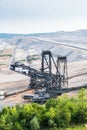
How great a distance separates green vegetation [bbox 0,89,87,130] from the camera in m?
42.2

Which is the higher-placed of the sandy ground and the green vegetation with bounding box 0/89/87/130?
the green vegetation with bounding box 0/89/87/130

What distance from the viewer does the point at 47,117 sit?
43.7m

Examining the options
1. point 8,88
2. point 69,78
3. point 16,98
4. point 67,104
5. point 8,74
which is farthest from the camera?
point 8,74

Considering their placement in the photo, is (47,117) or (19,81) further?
(19,81)

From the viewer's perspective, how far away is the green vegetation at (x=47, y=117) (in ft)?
139

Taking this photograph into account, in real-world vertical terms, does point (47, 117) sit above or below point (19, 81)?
above

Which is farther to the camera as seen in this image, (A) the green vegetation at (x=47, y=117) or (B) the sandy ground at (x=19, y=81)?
(B) the sandy ground at (x=19, y=81)

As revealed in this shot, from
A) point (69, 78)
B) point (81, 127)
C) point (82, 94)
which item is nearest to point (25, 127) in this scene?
point (81, 127)

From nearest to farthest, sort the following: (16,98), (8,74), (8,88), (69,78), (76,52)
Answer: (16,98), (8,88), (69,78), (8,74), (76,52)

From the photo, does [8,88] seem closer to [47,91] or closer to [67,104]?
[47,91]

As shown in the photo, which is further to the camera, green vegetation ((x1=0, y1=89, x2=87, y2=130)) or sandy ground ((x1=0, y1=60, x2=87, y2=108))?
sandy ground ((x1=0, y1=60, x2=87, y2=108))

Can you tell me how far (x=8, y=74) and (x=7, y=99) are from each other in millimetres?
36043

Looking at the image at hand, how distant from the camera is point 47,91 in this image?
74125 mm

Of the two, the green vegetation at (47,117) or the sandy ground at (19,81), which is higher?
the green vegetation at (47,117)
